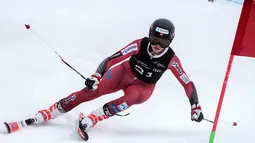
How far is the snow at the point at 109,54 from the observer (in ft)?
10.2

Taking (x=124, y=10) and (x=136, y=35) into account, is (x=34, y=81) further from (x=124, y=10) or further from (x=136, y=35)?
(x=124, y=10)

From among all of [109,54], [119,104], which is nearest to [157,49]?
[119,104]

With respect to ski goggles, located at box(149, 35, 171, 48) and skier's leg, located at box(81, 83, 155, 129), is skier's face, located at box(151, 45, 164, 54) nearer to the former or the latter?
ski goggles, located at box(149, 35, 171, 48)

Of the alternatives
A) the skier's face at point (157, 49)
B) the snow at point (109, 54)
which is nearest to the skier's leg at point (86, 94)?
the snow at point (109, 54)

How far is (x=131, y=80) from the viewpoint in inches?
118

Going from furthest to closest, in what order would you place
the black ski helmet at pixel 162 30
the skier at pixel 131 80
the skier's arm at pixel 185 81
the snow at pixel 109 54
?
the snow at pixel 109 54 < the skier's arm at pixel 185 81 < the skier at pixel 131 80 < the black ski helmet at pixel 162 30

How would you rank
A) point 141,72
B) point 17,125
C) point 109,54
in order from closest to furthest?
1. point 17,125
2. point 141,72
3. point 109,54

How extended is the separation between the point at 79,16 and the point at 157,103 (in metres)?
3.12

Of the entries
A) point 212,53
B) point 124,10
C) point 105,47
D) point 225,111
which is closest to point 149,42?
point 225,111

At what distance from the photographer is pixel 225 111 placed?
3.83m

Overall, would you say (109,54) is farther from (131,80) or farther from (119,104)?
(119,104)

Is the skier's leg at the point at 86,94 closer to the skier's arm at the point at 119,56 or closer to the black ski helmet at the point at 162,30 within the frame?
the skier's arm at the point at 119,56

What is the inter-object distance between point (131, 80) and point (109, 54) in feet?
7.52

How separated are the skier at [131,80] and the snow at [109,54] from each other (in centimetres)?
11
